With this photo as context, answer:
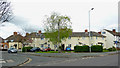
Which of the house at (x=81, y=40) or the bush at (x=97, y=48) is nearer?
the bush at (x=97, y=48)

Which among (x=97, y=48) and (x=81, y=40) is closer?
(x=97, y=48)

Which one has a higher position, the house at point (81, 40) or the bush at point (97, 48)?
the house at point (81, 40)

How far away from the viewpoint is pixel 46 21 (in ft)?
123

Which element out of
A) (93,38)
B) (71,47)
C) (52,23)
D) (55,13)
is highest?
(55,13)

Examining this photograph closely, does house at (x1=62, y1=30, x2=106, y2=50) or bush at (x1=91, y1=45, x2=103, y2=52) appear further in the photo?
house at (x1=62, y1=30, x2=106, y2=50)

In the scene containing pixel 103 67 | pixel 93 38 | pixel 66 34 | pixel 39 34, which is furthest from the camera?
pixel 39 34

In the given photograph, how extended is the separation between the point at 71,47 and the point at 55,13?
18.2 meters

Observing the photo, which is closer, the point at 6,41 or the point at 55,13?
the point at 55,13

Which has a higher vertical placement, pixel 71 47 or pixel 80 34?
pixel 80 34

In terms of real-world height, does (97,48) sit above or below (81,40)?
below

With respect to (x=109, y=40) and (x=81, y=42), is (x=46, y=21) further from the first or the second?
(x=109, y=40)

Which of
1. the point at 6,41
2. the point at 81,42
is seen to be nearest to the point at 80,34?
the point at 81,42

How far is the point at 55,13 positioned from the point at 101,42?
23.1 meters

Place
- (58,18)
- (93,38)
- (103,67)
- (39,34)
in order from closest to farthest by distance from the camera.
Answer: (103,67)
(58,18)
(93,38)
(39,34)
